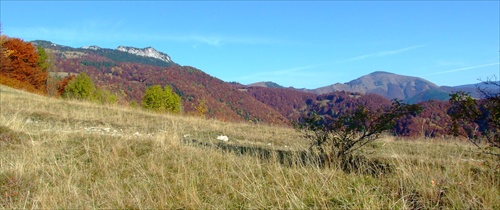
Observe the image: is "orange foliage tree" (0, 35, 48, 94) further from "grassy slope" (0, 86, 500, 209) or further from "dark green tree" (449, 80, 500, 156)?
"dark green tree" (449, 80, 500, 156)

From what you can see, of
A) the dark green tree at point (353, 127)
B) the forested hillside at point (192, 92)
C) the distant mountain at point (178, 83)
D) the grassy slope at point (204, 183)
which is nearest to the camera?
the grassy slope at point (204, 183)

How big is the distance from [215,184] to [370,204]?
1.72 m

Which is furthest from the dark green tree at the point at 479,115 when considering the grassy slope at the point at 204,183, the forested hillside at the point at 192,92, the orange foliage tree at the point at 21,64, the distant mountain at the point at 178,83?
the distant mountain at the point at 178,83

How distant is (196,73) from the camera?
193m

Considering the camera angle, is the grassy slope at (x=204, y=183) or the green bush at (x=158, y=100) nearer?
the grassy slope at (x=204, y=183)

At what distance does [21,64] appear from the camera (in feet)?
137

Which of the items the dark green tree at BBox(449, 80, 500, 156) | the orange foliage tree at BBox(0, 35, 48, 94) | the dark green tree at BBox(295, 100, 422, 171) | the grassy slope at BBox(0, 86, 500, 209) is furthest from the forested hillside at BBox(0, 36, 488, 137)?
the grassy slope at BBox(0, 86, 500, 209)

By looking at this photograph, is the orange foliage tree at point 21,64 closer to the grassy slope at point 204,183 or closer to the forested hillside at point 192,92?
the forested hillside at point 192,92

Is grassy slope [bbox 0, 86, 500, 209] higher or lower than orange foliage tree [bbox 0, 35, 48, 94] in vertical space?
lower

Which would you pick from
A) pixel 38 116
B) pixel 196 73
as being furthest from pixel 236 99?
pixel 38 116

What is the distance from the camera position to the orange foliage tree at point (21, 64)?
1543 inches

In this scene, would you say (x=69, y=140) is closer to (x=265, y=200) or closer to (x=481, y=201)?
(x=265, y=200)

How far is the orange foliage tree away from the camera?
129 ft

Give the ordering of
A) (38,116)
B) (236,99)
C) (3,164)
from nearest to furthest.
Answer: (3,164)
(38,116)
(236,99)
